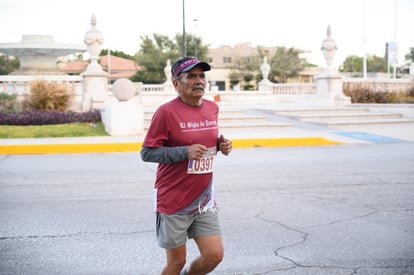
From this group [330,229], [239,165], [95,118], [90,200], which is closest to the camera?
[330,229]

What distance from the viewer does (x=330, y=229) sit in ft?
19.2

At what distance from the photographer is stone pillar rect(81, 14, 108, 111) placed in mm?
21844

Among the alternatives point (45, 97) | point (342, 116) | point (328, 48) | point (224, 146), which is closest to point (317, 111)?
point (342, 116)

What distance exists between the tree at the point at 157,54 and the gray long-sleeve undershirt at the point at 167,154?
202 ft

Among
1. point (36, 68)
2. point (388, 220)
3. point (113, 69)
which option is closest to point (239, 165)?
point (388, 220)

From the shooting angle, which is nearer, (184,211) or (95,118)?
(184,211)

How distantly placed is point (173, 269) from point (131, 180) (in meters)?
5.56

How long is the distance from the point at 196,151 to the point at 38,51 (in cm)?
2476

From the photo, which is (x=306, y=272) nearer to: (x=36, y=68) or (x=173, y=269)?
(x=173, y=269)

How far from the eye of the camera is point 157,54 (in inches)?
2638

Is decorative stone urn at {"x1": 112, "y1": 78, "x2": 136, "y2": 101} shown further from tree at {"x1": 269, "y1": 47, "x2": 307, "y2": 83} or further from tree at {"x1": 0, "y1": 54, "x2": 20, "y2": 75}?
tree at {"x1": 269, "y1": 47, "x2": 307, "y2": 83}

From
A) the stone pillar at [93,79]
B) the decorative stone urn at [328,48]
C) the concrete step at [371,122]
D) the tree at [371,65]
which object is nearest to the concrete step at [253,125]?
the concrete step at [371,122]

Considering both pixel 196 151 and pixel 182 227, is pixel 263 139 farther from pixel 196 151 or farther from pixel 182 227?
pixel 196 151

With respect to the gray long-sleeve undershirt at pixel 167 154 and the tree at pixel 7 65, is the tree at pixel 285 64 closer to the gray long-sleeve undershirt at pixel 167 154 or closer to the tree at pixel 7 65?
the tree at pixel 7 65
